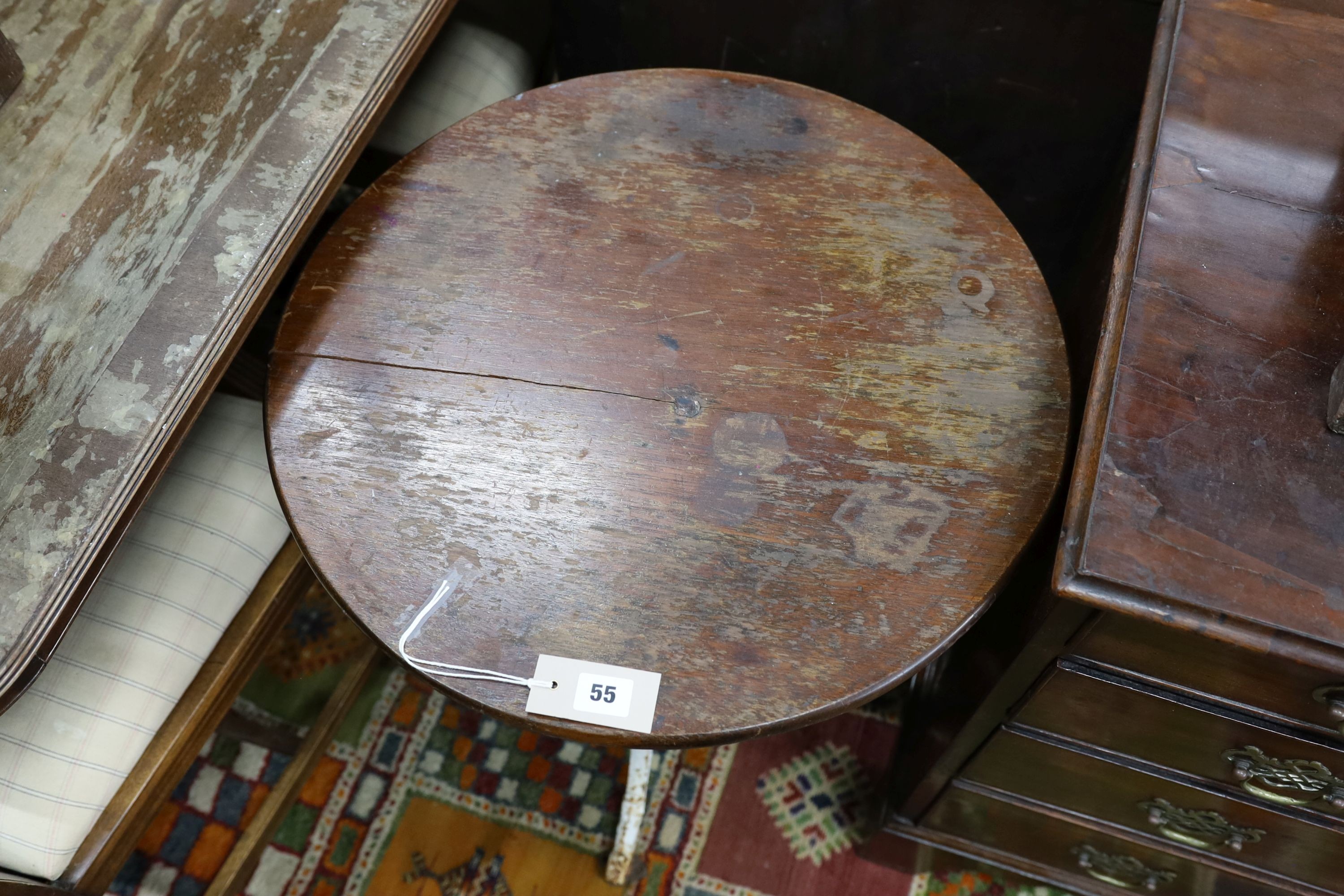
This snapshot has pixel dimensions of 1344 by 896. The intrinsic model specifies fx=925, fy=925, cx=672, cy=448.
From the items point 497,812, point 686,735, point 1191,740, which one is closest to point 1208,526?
point 1191,740

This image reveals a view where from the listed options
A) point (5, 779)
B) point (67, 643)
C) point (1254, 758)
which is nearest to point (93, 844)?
point (5, 779)

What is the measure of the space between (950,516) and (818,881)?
31.4 inches

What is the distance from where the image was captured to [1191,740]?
862 mm

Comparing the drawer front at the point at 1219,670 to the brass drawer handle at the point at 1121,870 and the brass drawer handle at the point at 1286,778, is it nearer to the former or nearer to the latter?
the brass drawer handle at the point at 1286,778

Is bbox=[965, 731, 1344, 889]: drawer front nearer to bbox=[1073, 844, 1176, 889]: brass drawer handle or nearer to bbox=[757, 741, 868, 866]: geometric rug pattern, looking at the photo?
bbox=[1073, 844, 1176, 889]: brass drawer handle

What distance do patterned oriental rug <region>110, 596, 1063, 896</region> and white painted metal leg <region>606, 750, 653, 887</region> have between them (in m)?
0.03

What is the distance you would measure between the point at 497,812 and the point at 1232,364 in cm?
120

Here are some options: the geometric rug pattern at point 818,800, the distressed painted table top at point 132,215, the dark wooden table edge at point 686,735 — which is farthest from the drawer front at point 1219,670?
the distressed painted table top at point 132,215

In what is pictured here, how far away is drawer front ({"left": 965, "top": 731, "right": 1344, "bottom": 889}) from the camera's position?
946 mm

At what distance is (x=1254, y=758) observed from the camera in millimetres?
847

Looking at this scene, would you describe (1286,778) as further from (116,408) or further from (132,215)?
(132,215)

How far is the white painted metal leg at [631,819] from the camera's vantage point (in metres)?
1.22

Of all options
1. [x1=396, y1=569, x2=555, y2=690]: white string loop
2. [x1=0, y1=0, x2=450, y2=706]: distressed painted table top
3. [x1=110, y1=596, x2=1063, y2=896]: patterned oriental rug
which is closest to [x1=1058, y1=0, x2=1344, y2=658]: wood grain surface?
[x1=396, y1=569, x2=555, y2=690]: white string loop

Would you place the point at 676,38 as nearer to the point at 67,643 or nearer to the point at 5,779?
the point at 67,643
